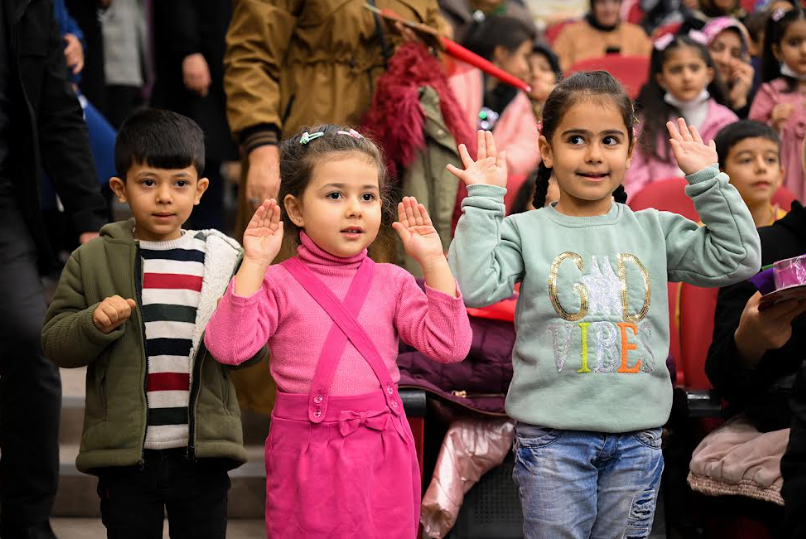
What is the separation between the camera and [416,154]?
420 cm

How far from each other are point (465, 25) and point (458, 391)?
434cm

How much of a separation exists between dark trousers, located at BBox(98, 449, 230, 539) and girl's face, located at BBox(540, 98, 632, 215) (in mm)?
1195

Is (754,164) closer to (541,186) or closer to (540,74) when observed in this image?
(541,186)

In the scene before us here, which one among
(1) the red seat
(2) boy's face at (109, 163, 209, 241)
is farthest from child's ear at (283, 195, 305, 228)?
(1) the red seat

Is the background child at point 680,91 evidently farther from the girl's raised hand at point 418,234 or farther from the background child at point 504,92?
the girl's raised hand at point 418,234

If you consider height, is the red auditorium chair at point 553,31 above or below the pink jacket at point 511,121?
above

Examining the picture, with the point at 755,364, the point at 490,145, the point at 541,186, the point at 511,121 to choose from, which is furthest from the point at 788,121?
the point at 490,145

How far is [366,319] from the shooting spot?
8.75 feet

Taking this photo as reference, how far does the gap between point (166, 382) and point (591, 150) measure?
1261 mm

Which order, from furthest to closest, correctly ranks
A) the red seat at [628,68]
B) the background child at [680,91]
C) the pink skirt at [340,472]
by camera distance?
the red seat at [628,68], the background child at [680,91], the pink skirt at [340,472]

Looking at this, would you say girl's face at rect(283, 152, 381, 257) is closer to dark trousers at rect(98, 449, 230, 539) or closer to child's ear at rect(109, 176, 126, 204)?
child's ear at rect(109, 176, 126, 204)

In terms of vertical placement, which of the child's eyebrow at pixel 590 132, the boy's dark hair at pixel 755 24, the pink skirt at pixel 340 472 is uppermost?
the boy's dark hair at pixel 755 24

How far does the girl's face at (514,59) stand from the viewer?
6.48m

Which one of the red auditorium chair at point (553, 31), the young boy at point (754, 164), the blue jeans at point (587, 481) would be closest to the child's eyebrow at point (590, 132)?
the blue jeans at point (587, 481)
